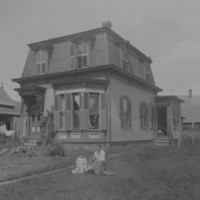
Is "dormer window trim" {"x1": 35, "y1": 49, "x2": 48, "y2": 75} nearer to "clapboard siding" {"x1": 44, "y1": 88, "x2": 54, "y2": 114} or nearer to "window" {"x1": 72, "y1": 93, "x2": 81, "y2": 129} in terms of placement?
"clapboard siding" {"x1": 44, "y1": 88, "x2": 54, "y2": 114}

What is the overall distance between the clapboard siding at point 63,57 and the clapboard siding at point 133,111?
1635mm

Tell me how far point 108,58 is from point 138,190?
1211 cm

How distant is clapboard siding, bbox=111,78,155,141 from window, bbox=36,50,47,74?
17.4 ft

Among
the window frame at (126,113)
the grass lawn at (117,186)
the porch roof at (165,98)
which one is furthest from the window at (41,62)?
the grass lawn at (117,186)

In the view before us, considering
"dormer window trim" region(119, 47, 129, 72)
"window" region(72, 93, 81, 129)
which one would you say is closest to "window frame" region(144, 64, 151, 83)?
"dormer window trim" region(119, 47, 129, 72)

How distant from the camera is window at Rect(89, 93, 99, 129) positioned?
1864 cm

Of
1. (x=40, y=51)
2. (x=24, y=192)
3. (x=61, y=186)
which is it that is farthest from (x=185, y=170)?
(x=40, y=51)

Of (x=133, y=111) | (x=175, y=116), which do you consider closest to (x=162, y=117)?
(x=175, y=116)

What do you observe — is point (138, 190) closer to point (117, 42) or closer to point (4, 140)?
point (117, 42)

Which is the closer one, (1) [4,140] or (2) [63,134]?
(2) [63,134]

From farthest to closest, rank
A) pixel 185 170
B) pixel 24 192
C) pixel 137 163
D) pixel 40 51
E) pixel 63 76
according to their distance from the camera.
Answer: pixel 40 51
pixel 63 76
pixel 137 163
pixel 185 170
pixel 24 192

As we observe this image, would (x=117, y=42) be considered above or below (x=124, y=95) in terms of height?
above

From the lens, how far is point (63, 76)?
20500 millimetres

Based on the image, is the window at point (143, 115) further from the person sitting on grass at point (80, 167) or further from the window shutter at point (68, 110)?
the person sitting on grass at point (80, 167)
